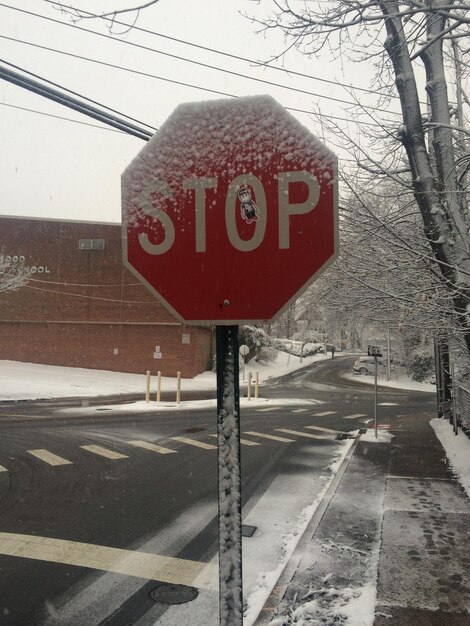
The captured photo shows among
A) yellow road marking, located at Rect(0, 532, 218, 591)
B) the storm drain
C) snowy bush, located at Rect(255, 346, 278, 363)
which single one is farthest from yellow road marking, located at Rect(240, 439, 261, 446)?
snowy bush, located at Rect(255, 346, 278, 363)

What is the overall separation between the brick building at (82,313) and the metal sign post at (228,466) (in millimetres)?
29518

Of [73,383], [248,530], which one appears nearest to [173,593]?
[248,530]

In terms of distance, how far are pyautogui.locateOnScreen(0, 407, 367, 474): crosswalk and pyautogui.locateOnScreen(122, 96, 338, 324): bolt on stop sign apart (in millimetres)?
7516

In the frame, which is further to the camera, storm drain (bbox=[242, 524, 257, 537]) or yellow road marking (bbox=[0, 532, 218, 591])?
storm drain (bbox=[242, 524, 257, 537])

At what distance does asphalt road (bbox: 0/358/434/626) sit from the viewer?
414 cm

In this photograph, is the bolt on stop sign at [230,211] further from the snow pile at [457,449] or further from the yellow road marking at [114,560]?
the snow pile at [457,449]

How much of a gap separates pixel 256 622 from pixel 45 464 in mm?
5944

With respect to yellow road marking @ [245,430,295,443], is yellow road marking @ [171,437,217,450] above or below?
above

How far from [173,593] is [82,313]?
28.6 meters

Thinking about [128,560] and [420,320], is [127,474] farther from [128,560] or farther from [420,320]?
[420,320]

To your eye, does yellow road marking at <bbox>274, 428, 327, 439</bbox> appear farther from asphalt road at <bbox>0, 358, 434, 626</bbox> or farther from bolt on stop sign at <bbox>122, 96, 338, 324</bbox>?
bolt on stop sign at <bbox>122, 96, 338, 324</bbox>

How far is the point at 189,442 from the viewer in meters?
11.1

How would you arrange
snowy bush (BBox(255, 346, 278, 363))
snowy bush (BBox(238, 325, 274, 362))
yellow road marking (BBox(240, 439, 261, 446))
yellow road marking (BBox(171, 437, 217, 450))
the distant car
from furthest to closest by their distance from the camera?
snowy bush (BBox(255, 346, 278, 363)) → the distant car → snowy bush (BBox(238, 325, 274, 362)) → yellow road marking (BBox(240, 439, 261, 446)) → yellow road marking (BBox(171, 437, 217, 450))

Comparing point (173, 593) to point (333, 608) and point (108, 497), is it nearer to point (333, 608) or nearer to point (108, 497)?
point (333, 608)
